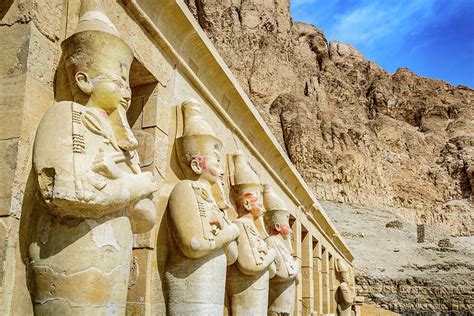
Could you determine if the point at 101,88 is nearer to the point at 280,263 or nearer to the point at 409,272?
the point at 280,263

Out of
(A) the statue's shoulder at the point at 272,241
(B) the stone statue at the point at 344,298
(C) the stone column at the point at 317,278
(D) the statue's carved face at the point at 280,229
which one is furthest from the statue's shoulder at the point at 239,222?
(B) the stone statue at the point at 344,298

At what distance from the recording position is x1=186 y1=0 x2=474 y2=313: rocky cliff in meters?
50.9

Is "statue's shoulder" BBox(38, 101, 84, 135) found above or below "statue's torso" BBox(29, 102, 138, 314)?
above

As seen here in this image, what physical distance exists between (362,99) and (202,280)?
219 feet

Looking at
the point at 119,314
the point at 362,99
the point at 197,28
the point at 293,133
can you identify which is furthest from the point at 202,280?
the point at 362,99

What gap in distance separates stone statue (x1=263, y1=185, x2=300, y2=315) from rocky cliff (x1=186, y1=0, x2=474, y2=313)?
41731 mm

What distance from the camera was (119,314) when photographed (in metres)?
2.89

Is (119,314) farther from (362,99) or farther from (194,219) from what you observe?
(362,99)

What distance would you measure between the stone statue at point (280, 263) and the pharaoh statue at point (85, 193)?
135 inches

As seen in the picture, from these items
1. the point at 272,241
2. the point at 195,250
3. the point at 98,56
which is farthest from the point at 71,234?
the point at 272,241

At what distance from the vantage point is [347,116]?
5834 cm

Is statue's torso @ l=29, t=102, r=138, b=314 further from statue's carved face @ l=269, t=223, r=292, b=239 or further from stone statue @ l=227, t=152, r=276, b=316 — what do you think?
statue's carved face @ l=269, t=223, r=292, b=239

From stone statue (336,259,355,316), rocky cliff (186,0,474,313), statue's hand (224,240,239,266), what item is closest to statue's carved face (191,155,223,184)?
statue's hand (224,240,239,266)

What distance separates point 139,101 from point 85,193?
1902mm
